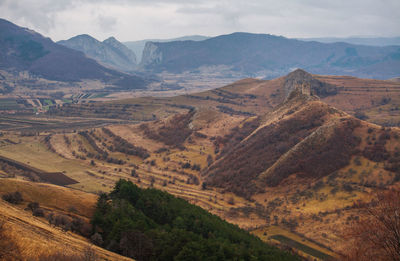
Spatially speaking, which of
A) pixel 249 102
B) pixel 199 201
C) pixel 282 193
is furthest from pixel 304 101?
pixel 249 102

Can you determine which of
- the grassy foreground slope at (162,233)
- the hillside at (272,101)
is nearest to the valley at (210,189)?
the grassy foreground slope at (162,233)

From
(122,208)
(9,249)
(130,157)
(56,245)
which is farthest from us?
(130,157)

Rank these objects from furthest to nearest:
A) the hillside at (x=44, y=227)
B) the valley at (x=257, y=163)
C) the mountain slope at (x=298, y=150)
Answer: the mountain slope at (x=298, y=150) < the valley at (x=257, y=163) < the hillside at (x=44, y=227)

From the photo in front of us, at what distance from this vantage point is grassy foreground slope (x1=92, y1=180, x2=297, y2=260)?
1134 inches

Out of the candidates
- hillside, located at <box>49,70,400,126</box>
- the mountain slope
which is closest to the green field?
the mountain slope

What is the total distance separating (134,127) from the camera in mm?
116938

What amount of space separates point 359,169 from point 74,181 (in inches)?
2336

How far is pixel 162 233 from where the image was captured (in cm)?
3134

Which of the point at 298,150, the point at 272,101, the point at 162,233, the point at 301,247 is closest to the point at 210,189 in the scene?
the point at 298,150

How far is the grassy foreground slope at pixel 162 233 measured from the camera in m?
28.8

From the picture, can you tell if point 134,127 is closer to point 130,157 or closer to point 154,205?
point 130,157

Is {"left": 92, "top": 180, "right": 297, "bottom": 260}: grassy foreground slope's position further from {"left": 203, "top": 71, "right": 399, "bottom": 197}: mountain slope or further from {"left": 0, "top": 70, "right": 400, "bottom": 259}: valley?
{"left": 203, "top": 71, "right": 399, "bottom": 197}: mountain slope

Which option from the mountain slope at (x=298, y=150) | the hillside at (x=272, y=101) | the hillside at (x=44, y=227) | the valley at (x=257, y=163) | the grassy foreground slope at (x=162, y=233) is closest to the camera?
Answer: the hillside at (x=44, y=227)

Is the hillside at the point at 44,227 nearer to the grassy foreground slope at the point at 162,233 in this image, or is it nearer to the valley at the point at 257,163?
the grassy foreground slope at the point at 162,233
